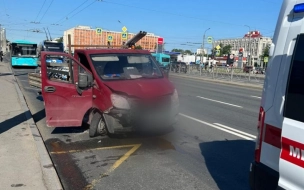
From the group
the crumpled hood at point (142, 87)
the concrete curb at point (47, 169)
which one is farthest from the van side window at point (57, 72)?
the concrete curb at point (47, 169)

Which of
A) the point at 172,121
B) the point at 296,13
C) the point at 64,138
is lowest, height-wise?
the point at 64,138

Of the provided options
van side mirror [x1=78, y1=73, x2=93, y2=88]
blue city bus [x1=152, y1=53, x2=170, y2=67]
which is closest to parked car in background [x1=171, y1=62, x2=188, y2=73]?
blue city bus [x1=152, y1=53, x2=170, y2=67]

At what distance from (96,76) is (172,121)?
6.14ft

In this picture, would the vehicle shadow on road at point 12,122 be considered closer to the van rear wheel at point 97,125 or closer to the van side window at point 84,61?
the van rear wheel at point 97,125

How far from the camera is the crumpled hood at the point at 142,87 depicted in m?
6.00

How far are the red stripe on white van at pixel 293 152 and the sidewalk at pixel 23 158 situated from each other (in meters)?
2.93

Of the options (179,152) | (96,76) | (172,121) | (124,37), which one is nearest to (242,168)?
(179,152)

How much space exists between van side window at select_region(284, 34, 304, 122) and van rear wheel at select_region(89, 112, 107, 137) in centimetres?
443

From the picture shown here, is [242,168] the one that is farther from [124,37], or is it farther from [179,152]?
[124,37]

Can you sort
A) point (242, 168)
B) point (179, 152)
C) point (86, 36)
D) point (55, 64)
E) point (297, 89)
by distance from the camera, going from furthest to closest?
point (86, 36)
point (55, 64)
point (179, 152)
point (242, 168)
point (297, 89)

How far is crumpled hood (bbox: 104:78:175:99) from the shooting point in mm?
5996

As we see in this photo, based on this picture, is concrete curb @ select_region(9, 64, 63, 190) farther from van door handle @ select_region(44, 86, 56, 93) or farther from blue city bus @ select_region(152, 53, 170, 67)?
blue city bus @ select_region(152, 53, 170, 67)

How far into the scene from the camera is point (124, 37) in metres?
33.5

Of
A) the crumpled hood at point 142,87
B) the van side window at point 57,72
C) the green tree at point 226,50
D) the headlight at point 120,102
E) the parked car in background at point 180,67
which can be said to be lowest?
the parked car in background at point 180,67
